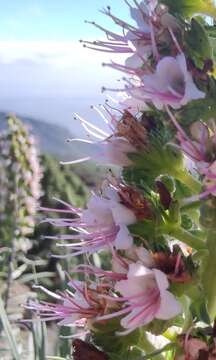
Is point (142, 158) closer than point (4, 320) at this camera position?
Yes

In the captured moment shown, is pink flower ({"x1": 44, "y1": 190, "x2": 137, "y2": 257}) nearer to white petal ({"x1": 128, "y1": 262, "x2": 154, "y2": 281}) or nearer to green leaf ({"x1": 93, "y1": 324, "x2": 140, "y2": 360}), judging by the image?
white petal ({"x1": 128, "y1": 262, "x2": 154, "y2": 281})

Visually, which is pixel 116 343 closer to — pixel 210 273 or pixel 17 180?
pixel 210 273

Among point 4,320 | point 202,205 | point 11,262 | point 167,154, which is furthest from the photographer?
point 11,262

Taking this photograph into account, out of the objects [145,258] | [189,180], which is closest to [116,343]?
[145,258]

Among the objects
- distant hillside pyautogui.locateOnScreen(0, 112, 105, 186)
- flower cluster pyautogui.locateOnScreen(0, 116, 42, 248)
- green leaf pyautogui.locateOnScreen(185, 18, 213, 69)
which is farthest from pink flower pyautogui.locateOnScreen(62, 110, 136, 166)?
distant hillside pyautogui.locateOnScreen(0, 112, 105, 186)

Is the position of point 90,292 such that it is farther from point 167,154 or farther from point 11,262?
point 11,262

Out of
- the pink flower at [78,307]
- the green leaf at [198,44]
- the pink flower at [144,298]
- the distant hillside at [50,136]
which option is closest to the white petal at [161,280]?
the pink flower at [144,298]

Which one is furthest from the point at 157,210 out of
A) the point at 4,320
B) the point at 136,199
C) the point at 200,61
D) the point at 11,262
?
the point at 11,262
